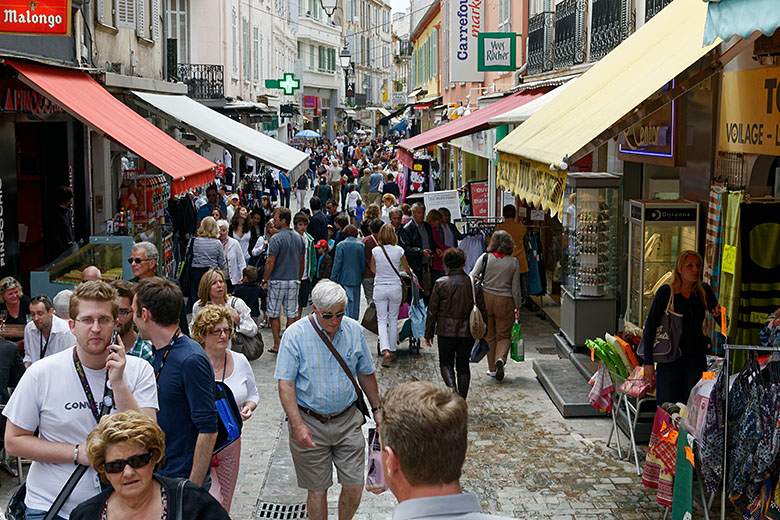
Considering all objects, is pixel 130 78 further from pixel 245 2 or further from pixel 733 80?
pixel 245 2

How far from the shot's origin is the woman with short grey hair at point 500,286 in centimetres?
1041

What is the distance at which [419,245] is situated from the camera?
13.8 m

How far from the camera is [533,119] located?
33.1ft

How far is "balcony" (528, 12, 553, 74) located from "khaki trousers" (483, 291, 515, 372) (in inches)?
250

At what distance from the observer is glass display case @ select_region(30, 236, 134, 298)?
10.7 meters

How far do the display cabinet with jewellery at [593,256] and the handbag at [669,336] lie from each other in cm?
363

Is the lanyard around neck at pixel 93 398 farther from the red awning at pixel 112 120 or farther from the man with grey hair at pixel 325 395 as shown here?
the red awning at pixel 112 120

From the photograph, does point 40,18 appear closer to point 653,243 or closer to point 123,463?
point 653,243

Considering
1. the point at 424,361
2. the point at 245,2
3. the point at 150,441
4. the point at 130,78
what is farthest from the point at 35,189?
the point at 245,2

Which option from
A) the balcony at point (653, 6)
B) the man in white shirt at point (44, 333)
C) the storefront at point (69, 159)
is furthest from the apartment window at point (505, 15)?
the man in white shirt at point (44, 333)

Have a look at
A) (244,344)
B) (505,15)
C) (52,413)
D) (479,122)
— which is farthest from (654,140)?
(505,15)

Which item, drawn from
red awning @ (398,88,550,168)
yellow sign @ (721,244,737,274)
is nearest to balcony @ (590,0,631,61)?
red awning @ (398,88,550,168)

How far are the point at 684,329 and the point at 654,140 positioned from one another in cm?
296

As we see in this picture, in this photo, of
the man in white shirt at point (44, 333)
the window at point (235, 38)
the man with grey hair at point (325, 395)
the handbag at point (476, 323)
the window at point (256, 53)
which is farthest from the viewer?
the window at point (256, 53)
